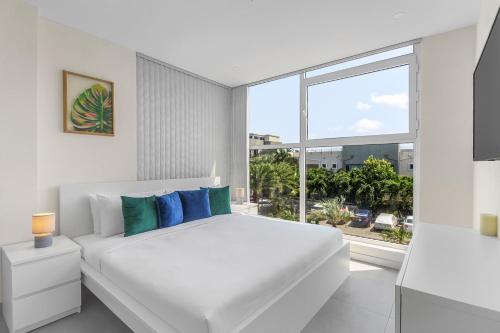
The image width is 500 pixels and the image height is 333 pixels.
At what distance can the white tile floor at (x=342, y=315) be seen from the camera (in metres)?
1.97

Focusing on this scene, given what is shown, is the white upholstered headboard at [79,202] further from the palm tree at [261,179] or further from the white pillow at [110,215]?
the palm tree at [261,179]

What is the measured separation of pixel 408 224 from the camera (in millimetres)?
3227

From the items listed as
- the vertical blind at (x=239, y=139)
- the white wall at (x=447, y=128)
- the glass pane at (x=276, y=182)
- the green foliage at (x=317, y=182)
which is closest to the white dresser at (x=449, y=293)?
the white wall at (x=447, y=128)

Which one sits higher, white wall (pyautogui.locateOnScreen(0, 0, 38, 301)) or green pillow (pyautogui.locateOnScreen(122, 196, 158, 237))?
white wall (pyautogui.locateOnScreen(0, 0, 38, 301))

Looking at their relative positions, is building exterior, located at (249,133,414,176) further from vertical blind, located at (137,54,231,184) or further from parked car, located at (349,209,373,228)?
vertical blind, located at (137,54,231,184)

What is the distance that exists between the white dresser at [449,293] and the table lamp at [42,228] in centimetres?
258

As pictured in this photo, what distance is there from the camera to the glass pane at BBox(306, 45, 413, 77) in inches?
124

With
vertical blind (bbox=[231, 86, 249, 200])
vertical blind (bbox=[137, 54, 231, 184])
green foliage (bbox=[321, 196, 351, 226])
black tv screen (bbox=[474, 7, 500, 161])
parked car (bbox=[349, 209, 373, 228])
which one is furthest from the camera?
vertical blind (bbox=[231, 86, 249, 200])

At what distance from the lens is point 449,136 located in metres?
2.79

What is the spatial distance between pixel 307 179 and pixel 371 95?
5.00ft

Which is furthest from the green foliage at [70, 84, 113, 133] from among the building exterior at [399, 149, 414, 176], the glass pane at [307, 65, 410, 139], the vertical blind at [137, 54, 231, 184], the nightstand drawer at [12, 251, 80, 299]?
the building exterior at [399, 149, 414, 176]

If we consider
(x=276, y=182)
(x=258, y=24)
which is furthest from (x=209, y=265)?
(x=276, y=182)

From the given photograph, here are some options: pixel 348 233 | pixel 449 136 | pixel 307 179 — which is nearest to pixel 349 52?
pixel 449 136

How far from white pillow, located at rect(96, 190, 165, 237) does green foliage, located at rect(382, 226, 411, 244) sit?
Result: 3.26 meters
